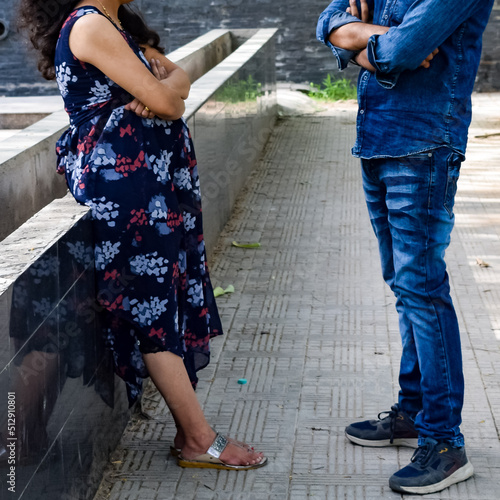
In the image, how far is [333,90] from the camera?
1284 centimetres

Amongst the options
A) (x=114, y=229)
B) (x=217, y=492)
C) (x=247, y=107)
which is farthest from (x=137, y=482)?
(x=247, y=107)

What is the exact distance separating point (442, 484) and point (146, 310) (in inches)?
46.9

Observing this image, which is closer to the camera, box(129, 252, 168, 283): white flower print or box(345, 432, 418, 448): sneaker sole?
box(129, 252, 168, 283): white flower print

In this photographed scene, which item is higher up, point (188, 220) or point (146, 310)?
point (188, 220)

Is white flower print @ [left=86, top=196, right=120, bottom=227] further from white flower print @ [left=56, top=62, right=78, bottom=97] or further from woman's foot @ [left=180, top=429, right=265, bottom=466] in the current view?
woman's foot @ [left=180, top=429, right=265, bottom=466]

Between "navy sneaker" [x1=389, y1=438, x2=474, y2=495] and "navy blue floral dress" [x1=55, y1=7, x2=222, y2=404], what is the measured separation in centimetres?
90

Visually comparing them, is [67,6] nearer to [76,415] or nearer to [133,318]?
[133,318]

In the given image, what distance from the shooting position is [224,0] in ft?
44.8

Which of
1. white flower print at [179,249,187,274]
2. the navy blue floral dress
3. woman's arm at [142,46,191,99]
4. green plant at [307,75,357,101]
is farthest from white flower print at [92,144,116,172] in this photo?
green plant at [307,75,357,101]

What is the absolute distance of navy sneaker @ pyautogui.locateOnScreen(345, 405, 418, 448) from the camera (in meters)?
3.23

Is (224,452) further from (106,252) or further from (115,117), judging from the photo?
(115,117)

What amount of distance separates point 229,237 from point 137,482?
322 cm

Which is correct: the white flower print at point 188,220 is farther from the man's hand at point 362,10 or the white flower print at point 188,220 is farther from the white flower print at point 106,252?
the man's hand at point 362,10

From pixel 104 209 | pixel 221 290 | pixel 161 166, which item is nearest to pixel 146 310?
pixel 104 209
